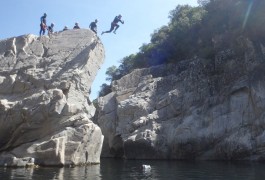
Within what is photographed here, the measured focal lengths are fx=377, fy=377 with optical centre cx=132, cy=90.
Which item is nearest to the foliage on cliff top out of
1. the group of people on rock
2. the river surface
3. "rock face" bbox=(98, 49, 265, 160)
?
"rock face" bbox=(98, 49, 265, 160)

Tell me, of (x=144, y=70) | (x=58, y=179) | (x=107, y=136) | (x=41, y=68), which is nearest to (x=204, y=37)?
(x=144, y=70)

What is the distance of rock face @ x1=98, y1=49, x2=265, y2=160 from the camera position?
111 feet

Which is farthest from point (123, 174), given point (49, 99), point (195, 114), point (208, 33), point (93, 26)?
point (208, 33)

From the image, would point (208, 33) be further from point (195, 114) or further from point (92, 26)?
point (92, 26)

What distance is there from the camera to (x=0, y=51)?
88.4 feet

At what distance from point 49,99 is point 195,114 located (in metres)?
17.8

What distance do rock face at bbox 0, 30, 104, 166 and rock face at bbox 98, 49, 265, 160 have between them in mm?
12367

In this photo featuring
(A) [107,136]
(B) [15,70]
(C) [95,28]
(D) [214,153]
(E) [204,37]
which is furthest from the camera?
(E) [204,37]

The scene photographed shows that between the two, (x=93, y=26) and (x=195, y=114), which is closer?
(x=93, y=26)

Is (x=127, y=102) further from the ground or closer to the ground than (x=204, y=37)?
closer to the ground

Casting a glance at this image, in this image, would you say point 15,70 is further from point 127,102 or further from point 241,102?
point 241,102

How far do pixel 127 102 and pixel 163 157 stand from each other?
7.48 m

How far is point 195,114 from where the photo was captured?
37.0 metres

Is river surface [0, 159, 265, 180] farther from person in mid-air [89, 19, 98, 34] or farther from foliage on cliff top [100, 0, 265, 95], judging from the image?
foliage on cliff top [100, 0, 265, 95]
